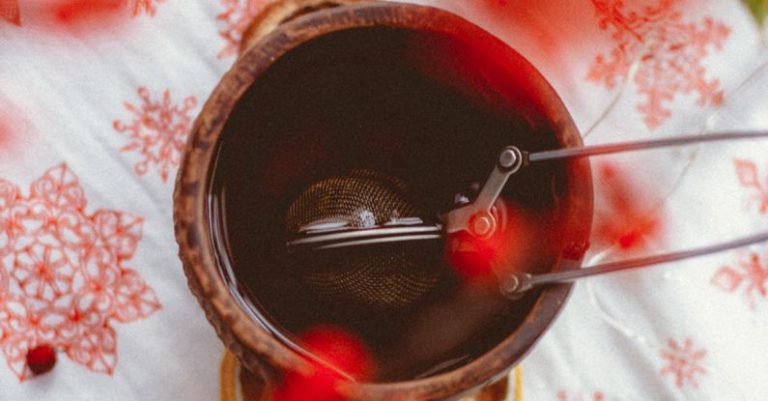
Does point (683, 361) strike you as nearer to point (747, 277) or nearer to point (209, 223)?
point (747, 277)

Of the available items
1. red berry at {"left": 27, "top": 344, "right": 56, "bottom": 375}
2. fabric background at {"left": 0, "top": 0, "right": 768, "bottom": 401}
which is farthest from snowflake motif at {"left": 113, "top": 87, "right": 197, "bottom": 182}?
red berry at {"left": 27, "top": 344, "right": 56, "bottom": 375}

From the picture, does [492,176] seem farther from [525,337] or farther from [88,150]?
[88,150]

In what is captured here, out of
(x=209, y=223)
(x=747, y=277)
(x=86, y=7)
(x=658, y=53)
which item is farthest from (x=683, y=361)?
(x=86, y=7)

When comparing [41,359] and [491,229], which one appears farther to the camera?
[41,359]

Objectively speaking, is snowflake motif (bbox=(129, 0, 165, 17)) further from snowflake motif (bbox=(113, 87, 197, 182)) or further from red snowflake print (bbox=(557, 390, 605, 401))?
red snowflake print (bbox=(557, 390, 605, 401))

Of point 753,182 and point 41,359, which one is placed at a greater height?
point 753,182

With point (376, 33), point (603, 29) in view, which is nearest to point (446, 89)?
point (376, 33)
